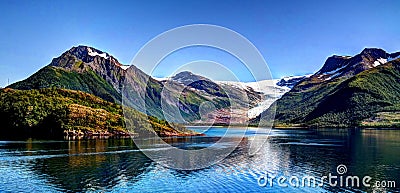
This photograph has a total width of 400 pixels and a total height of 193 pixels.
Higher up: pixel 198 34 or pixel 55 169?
pixel 198 34

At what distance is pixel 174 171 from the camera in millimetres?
68250

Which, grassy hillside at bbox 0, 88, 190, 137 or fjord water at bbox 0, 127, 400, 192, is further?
grassy hillside at bbox 0, 88, 190, 137

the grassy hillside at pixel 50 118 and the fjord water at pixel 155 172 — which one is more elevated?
the grassy hillside at pixel 50 118

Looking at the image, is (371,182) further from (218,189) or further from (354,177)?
(218,189)

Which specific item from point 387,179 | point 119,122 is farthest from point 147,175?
point 119,122

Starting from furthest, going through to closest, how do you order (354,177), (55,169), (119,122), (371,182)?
(119,122), (55,169), (354,177), (371,182)

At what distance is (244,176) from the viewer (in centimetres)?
6231

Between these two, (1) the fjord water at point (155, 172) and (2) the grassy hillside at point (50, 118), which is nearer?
(1) the fjord water at point (155, 172)

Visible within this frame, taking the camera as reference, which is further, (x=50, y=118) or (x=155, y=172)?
(x=50, y=118)

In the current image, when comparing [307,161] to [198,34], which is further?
[307,161]

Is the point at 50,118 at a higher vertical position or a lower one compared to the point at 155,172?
higher

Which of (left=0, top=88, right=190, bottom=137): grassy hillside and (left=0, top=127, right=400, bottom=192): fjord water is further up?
(left=0, top=88, right=190, bottom=137): grassy hillside

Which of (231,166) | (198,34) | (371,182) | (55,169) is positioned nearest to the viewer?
(198,34)

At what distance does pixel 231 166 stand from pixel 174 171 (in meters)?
13.1
